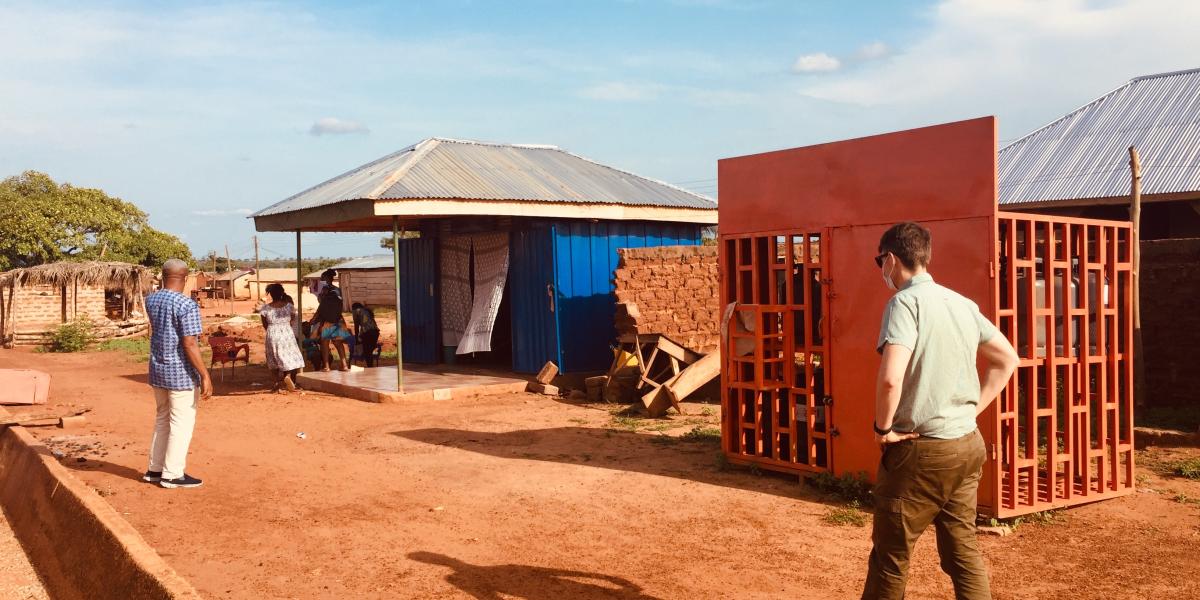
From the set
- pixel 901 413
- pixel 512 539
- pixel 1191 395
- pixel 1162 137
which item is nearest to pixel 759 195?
pixel 512 539

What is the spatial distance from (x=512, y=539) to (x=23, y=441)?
19.5 ft

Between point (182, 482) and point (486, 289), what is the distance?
7534 mm

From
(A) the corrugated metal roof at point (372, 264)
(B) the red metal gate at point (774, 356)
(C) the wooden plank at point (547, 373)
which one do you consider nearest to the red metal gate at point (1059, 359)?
(B) the red metal gate at point (774, 356)

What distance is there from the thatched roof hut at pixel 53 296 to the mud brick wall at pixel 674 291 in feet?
66.3

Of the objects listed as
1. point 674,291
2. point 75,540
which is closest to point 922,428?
point 75,540

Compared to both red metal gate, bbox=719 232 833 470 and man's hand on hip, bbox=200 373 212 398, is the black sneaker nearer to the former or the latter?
man's hand on hip, bbox=200 373 212 398

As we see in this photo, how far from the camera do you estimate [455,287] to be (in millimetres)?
15500

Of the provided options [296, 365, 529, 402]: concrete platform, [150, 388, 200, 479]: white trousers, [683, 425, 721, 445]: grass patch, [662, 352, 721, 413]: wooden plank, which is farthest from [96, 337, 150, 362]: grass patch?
[683, 425, 721, 445]: grass patch

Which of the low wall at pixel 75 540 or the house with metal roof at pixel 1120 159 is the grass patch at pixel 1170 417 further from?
the low wall at pixel 75 540

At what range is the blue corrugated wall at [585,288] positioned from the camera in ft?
44.5

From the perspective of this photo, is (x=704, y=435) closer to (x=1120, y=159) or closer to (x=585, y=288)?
(x=585, y=288)

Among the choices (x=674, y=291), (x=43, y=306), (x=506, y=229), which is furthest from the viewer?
(x=43, y=306)

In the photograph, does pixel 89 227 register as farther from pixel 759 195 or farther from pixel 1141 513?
pixel 1141 513

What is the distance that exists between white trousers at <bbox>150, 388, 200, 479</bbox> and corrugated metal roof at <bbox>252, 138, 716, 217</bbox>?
512cm
